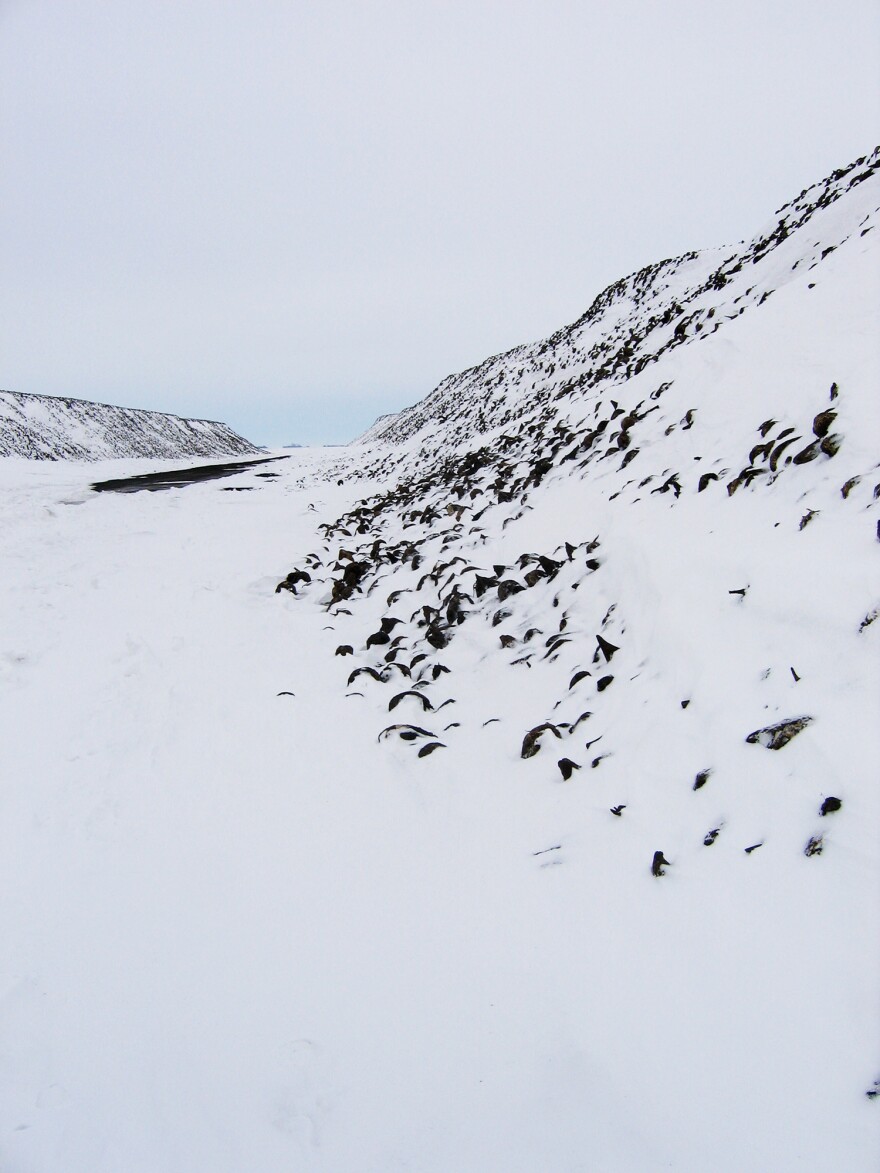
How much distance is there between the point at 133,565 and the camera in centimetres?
873

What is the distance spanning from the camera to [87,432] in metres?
54.0

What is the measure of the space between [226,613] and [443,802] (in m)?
4.41

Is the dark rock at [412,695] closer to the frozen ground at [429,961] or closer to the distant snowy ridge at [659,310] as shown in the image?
the frozen ground at [429,961]

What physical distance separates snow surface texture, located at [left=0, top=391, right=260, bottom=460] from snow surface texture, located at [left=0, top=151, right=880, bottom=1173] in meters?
48.8

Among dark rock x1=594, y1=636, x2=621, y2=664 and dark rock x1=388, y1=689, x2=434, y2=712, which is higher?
dark rock x1=594, y1=636, x2=621, y2=664

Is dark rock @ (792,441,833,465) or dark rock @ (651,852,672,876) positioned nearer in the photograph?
dark rock @ (651,852,672,876)

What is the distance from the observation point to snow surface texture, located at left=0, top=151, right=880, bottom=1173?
1.80 m

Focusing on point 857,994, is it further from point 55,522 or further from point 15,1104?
point 55,522

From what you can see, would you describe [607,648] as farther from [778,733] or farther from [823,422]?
[823,422]

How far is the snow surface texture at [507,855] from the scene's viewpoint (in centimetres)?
180

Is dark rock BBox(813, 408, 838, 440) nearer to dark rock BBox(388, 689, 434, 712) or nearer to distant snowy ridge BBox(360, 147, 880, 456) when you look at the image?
dark rock BBox(388, 689, 434, 712)

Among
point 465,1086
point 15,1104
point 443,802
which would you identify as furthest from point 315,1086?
point 443,802

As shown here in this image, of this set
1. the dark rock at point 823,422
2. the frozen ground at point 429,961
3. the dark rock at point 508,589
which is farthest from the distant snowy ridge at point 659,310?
the frozen ground at point 429,961

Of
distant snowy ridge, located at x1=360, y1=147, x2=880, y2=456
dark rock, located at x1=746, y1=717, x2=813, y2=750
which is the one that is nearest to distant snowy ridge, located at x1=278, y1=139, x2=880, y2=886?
dark rock, located at x1=746, y1=717, x2=813, y2=750
